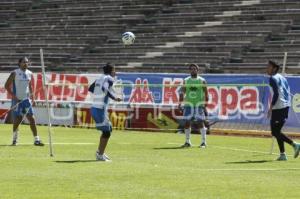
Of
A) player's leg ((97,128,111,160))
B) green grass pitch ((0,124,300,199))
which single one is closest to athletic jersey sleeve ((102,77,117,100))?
player's leg ((97,128,111,160))

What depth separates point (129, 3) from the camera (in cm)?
4684

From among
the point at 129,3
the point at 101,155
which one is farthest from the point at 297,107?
the point at 129,3

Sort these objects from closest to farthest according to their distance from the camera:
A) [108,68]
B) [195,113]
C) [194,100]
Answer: [108,68], [195,113], [194,100]

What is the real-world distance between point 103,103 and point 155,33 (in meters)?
25.5

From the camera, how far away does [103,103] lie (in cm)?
1723

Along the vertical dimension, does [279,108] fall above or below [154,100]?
above

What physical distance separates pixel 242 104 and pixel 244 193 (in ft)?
55.8

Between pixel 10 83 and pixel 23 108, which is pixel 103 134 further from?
pixel 10 83

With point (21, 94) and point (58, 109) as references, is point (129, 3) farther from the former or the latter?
point (21, 94)

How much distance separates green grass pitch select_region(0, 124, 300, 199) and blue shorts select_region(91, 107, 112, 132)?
686 millimetres

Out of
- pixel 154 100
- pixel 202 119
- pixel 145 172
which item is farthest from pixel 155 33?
pixel 145 172

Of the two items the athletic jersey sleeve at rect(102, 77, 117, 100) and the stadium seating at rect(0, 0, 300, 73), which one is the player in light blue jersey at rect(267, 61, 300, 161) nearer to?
the athletic jersey sleeve at rect(102, 77, 117, 100)

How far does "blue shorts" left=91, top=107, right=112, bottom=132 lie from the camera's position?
1686 centimetres

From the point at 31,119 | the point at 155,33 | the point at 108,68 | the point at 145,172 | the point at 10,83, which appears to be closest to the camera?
the point at 145,172
